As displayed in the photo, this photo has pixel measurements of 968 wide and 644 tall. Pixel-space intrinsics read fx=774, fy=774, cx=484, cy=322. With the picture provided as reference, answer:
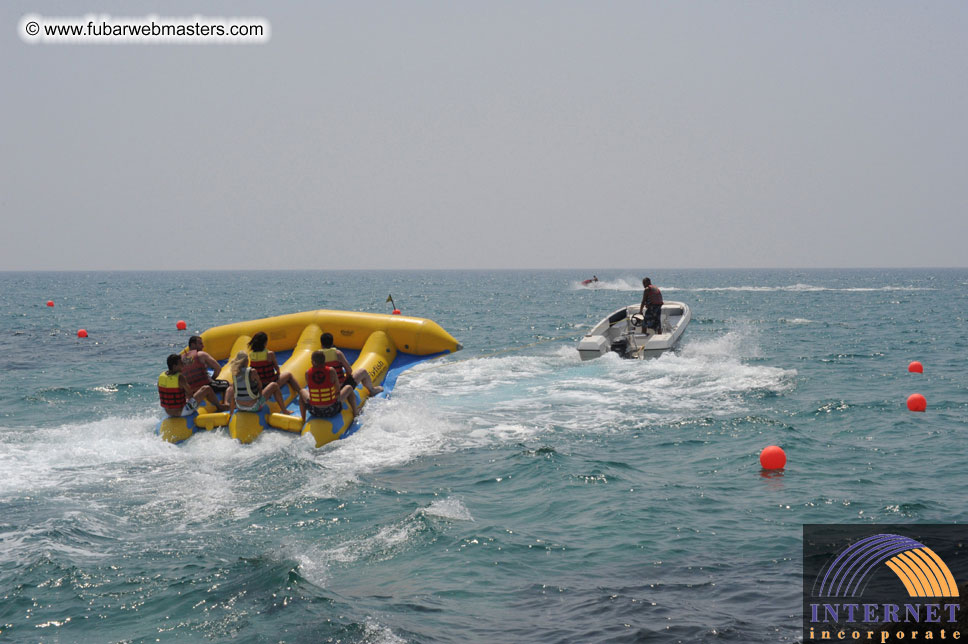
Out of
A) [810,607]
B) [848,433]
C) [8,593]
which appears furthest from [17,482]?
[848,433]

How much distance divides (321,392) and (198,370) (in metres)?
1.75

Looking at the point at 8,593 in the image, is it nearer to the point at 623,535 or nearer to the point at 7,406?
the point at 623,535

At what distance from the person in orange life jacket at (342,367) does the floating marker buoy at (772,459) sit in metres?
5.06

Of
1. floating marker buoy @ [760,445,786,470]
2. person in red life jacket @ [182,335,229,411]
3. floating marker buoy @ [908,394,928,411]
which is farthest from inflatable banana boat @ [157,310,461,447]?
floating marker buoy @ [908,394,928,411]

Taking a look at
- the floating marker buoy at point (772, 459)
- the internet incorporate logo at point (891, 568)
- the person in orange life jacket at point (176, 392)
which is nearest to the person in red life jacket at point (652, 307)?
the floating marker buoy at point (772, 459)

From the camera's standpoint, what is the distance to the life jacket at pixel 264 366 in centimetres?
957

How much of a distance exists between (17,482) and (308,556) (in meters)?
4.09

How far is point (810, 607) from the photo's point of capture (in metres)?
5.30

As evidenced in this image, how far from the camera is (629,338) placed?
17.0 m

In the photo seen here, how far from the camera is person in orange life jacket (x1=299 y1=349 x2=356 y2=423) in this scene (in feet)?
30.6

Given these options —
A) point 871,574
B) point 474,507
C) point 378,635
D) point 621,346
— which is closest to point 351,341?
point 474,507

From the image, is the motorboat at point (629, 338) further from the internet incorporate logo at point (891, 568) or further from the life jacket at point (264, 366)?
the internet incorporate logo at point (891, 568)

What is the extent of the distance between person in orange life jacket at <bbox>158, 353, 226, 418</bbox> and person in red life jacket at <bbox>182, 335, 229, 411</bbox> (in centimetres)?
10

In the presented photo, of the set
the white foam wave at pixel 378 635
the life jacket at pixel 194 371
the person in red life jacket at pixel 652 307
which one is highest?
the person in red life jacket at pixel 652 307
